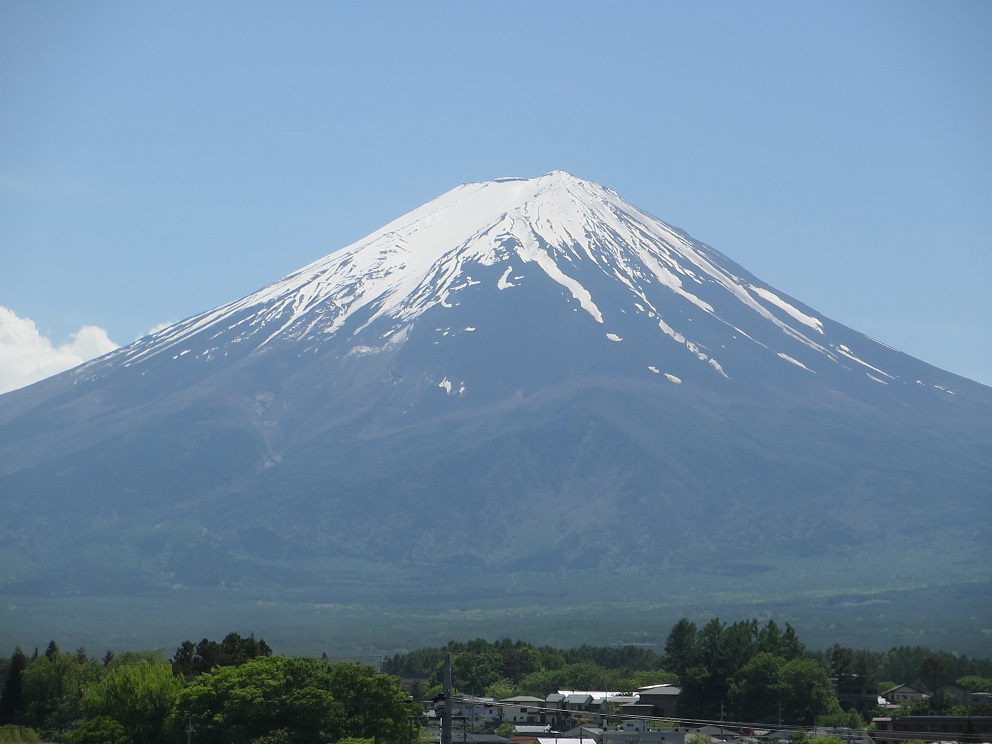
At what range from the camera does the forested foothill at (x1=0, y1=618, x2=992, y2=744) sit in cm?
5134

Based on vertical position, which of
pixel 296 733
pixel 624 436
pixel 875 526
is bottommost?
pixel 296 733

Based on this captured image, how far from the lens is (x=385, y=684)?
2103 inches

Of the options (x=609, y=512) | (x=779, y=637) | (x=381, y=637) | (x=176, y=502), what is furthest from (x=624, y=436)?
(x=779, y=637)

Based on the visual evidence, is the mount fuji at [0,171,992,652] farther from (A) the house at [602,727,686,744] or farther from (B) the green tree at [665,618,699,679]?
A: (A) the house at [602,727,686,744]

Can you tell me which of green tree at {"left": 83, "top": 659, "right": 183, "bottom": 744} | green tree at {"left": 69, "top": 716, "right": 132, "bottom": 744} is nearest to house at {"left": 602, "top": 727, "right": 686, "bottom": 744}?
green tree at {"left": 83, "top": 659, "right": 183, "bottom": 744}

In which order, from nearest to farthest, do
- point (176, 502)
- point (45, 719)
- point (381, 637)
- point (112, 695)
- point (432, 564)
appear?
1. point (112, 695)
2. point (45, 719)
3. point (381, 637)
4. point (432, 564)
5. point (176, 502)

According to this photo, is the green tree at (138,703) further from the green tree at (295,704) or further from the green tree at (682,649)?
the green tree at (682,649)

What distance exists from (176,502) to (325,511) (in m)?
21.0

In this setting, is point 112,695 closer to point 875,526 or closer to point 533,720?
point 533,720

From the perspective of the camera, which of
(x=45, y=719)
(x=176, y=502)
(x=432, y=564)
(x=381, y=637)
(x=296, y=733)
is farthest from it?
(x=176, y=502)

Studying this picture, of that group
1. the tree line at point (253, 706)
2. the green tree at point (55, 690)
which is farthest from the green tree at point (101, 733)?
the green tree at point (55, 690)

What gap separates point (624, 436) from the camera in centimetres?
19175

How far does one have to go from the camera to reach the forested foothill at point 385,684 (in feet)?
168

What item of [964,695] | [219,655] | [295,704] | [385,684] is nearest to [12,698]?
[219,655]
